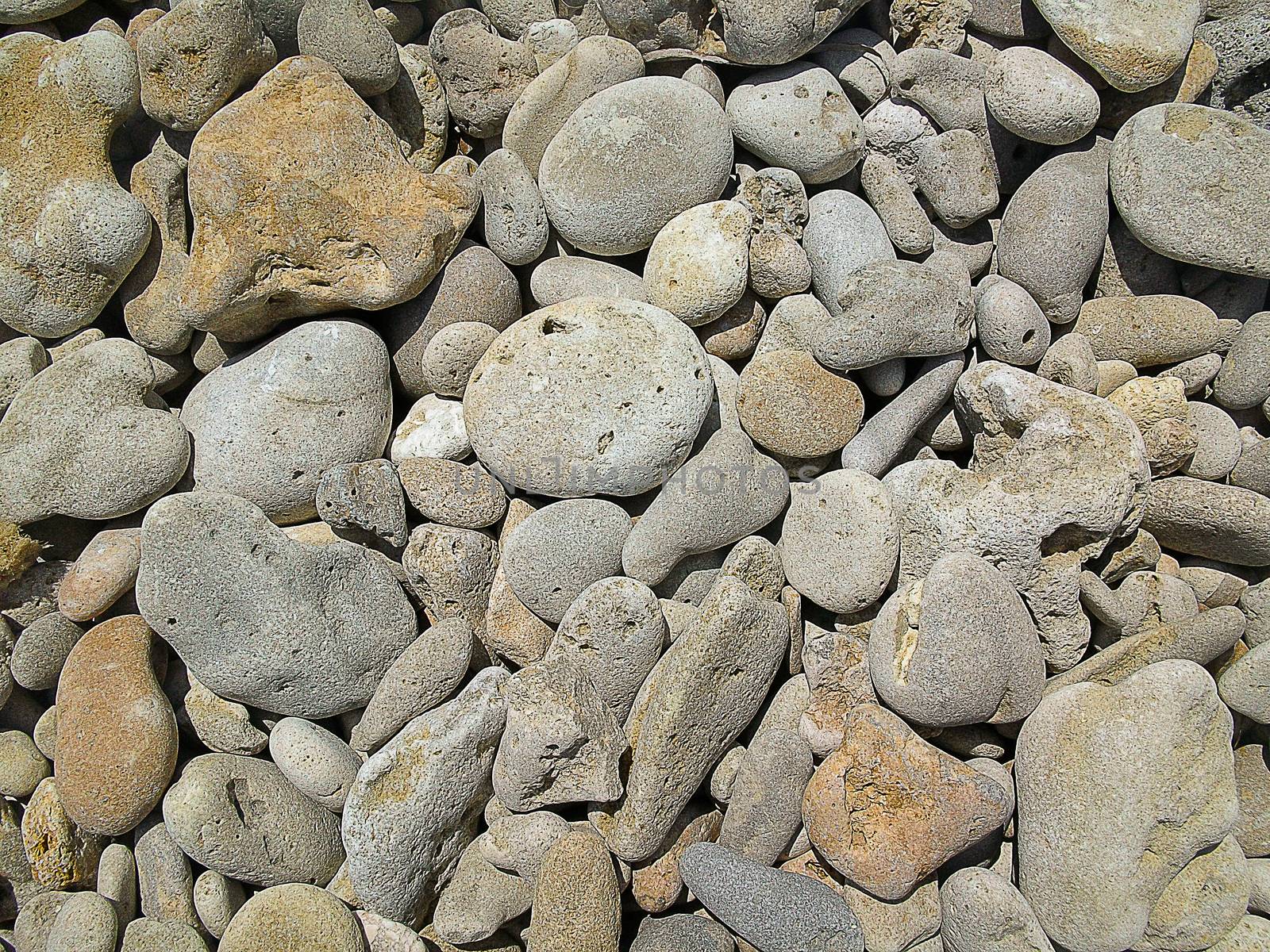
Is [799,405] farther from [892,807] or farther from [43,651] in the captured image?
[43,651]

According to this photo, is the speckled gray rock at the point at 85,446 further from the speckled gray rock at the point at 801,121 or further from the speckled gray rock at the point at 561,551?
the speckled gray rock at the point at 801,121

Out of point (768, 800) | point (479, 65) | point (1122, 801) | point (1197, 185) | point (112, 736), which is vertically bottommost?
point (768, 800)

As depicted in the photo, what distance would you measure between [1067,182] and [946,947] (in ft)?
6.75

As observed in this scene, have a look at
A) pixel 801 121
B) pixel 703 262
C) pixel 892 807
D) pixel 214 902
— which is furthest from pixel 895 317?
pixel 214 902

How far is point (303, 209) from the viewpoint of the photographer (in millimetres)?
2291

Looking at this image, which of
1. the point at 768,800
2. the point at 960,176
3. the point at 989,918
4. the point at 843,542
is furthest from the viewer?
the point at 960,176

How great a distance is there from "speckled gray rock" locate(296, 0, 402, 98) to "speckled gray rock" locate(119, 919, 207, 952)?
2.33 metres

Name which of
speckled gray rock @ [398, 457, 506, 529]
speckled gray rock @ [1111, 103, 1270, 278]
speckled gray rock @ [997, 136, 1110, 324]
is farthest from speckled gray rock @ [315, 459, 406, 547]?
speckled gray rock @ [1111, 103, 1270, 278]

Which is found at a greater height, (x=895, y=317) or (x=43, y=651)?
(x=895, y=317)

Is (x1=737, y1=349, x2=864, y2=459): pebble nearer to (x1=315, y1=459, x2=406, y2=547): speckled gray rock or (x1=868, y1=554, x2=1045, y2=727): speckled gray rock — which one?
(x1=868, y1=554, x2=1045, y2=727): speckled gray rock

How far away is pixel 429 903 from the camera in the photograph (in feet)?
7.04

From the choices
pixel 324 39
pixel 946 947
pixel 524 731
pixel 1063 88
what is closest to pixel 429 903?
pixel 524 731

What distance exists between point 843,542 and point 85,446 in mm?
2064

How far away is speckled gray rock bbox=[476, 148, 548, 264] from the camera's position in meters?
2.47
